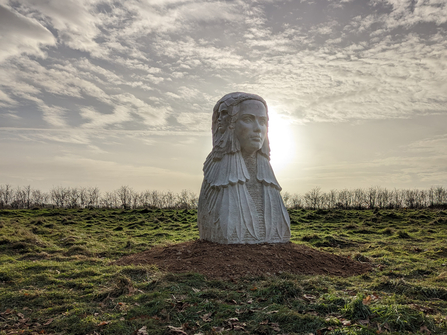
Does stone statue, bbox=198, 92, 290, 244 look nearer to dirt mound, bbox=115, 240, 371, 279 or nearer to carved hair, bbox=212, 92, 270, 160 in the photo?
carved hair, bbox=212, 92, 270, 160

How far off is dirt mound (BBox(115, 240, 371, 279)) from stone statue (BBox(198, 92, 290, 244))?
48 cm

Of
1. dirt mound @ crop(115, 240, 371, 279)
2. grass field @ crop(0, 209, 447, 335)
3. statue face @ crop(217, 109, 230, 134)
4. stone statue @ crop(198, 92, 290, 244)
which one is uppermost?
statue face @ crop(217, 109, 230, 134)

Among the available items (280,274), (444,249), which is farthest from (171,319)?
(444,249)

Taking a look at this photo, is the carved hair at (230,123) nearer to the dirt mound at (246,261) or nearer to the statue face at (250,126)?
the statue face at (250,126)

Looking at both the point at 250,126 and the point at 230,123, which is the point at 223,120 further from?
the point at 250,126

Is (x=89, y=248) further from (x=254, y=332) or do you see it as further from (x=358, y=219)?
(x=358, y=219)

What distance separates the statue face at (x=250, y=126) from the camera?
32.8ft

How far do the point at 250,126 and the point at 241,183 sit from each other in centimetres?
179

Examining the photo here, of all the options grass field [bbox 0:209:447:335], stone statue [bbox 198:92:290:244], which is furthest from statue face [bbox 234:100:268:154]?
grass field [bbox 0:209:447:335]

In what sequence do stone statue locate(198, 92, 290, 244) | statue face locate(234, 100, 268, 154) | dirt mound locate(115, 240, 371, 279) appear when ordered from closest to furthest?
dirt mound locate(115, 240, 371, 279)
stone statue locate(198, 92, 290, 244)
statue face locate(234, 100, 268, 154)

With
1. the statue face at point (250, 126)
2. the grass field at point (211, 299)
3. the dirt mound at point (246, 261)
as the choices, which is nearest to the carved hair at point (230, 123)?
the statue face at point (250, 126)

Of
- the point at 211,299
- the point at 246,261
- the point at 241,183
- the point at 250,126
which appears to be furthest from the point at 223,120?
the point at 211,299

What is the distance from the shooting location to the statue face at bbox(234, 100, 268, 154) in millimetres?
9984

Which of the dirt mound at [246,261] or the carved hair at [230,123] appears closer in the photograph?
the dirt mound at [246,261]
